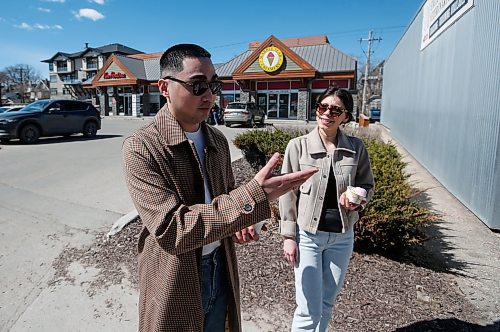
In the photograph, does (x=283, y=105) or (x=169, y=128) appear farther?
(x=283, y=105)

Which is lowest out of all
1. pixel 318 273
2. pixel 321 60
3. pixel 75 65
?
pixel 318 273

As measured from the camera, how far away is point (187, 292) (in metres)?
1.52

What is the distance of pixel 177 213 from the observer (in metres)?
1.23

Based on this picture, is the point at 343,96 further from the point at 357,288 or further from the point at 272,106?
the point at 272,106

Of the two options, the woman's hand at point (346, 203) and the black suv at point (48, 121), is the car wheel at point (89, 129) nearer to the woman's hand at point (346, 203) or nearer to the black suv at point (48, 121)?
the black suv at point (48, 121)

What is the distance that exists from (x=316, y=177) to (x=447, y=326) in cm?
179

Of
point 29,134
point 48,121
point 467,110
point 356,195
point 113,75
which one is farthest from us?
point 113,75

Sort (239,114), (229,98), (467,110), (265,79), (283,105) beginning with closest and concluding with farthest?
(467,110), (239,114), (265,79), (283,105), (229,98)

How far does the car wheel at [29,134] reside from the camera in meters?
13.6

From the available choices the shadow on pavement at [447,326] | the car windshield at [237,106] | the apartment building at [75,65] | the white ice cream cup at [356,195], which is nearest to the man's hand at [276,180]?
the white ice cream cup at [356,195]

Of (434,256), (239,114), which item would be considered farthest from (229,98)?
(434,256)

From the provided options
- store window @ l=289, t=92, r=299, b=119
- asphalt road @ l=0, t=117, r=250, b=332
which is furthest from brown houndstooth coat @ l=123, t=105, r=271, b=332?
store window @ l=289, t=92, r=299, b=119

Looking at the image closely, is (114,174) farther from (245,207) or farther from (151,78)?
(151,78)

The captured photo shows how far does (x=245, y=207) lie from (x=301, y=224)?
1308mm
